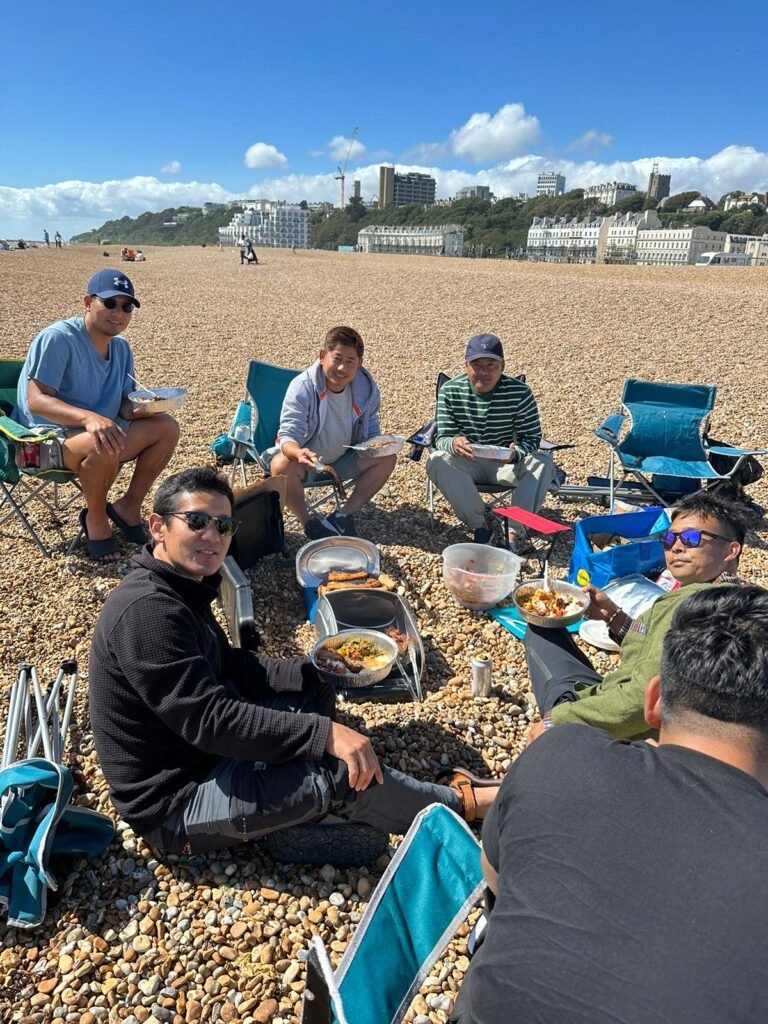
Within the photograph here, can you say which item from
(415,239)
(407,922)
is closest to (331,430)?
(407,922)

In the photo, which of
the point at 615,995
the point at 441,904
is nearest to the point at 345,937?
the point at 441,904

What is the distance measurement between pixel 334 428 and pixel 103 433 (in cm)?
163

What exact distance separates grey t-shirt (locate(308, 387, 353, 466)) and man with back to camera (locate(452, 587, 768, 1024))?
3.75 m

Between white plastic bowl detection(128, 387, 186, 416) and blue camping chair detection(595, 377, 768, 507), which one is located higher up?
white plastic bowl detection(128, 387, 186, 416)

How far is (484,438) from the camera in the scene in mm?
5023

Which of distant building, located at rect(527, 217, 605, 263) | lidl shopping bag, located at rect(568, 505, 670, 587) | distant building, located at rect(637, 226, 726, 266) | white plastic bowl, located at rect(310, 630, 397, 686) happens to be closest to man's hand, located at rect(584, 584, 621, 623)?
lidl shopping bag, located at rect(568, 505, 670, 587)

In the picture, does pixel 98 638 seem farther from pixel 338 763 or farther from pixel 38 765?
pixel 338 763

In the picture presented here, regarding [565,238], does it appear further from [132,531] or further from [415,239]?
[132,531]

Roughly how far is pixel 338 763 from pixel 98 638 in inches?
35.1

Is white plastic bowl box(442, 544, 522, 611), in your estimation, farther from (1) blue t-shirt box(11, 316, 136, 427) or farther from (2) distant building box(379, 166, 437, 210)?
(2) distant building box(379, 166, 437, 210)

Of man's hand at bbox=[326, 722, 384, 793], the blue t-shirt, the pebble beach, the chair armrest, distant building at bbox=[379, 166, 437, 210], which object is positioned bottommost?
the pebble beach

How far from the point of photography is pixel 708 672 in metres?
1.36

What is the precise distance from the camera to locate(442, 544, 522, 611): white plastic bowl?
3988 millimetres

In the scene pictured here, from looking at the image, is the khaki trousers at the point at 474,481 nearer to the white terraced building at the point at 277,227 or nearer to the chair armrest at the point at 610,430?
the chair armrest at the point at 610,430
